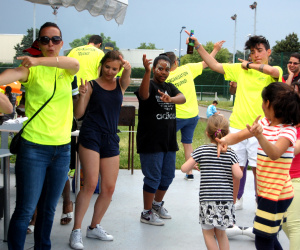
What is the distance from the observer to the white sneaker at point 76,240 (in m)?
3.95

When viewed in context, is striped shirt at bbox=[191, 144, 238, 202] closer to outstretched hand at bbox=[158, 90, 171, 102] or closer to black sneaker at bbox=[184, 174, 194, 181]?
outstretched hand at bbox=[158, 90, 171, 102]

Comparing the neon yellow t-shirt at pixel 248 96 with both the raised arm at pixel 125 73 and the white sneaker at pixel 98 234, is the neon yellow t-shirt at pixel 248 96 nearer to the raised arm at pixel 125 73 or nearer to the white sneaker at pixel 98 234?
the raised arm at pixel 125 73

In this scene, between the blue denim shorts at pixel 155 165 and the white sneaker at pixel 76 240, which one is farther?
the blue denim shorts at pixel 155 165

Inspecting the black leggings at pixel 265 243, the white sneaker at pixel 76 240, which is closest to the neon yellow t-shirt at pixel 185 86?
the white sneaker at pixel 76 240

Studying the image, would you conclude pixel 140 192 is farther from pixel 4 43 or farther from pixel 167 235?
pixel 4 43

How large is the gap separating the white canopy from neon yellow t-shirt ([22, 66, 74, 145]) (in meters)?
1.88

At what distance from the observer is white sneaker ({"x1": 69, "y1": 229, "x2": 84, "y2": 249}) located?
3947mm

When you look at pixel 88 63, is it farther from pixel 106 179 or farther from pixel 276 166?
pixel 276 166

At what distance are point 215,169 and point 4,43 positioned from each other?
61466mm

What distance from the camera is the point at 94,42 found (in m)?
7.41

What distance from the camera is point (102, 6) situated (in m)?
5.29

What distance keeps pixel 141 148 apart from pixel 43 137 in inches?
62.7

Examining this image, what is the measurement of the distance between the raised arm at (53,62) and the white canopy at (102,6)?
1749 mm

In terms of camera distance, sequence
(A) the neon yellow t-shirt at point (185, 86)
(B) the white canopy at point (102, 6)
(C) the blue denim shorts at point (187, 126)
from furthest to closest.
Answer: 1. (C) the blue denim shorts at point (187, 126)
2. (A) the neon yellow t-shirt at point (185, 86)
3. (B) the white canopy at point (102, 6)
